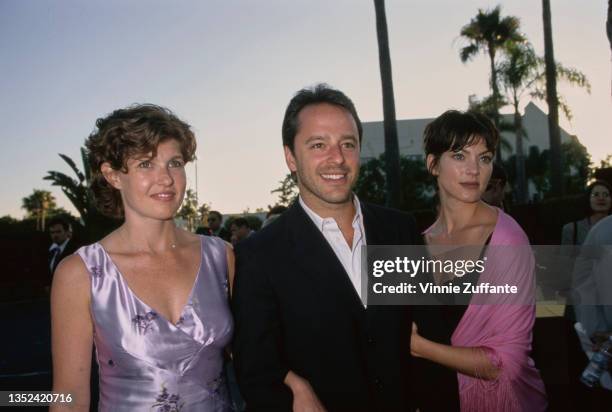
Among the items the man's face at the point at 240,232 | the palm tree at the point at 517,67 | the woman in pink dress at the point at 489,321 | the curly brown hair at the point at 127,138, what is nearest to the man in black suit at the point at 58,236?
the man's face at the point at 240,232

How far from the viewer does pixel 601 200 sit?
601cm

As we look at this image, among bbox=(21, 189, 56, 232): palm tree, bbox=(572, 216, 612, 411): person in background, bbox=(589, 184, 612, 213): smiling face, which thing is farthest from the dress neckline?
bbox=(21, 189, 56, 232): palm tree

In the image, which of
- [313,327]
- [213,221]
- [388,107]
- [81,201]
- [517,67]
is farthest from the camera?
[517,67]

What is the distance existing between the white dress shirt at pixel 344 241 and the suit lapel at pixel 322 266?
0.10m

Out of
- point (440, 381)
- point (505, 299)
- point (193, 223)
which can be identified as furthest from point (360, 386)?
point (193, 223)

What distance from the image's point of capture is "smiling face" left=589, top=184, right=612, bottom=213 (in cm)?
601

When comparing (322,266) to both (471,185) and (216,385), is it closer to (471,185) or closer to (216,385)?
(216,385)

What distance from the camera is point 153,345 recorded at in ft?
7.78

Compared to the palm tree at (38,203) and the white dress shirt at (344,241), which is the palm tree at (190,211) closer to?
the palm tree at (38,203)

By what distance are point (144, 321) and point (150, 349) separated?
127 mm

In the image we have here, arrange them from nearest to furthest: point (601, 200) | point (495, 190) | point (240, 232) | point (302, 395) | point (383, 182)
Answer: point (302, 395) < point (495, 190) < point (601, 200) < point (240, 232) < point (383, 182)

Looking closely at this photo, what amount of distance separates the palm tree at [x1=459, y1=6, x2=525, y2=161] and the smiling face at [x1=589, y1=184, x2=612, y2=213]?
2566 cm

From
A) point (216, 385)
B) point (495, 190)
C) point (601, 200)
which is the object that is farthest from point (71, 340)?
point (601, 200)

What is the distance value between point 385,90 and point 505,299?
12581mm
